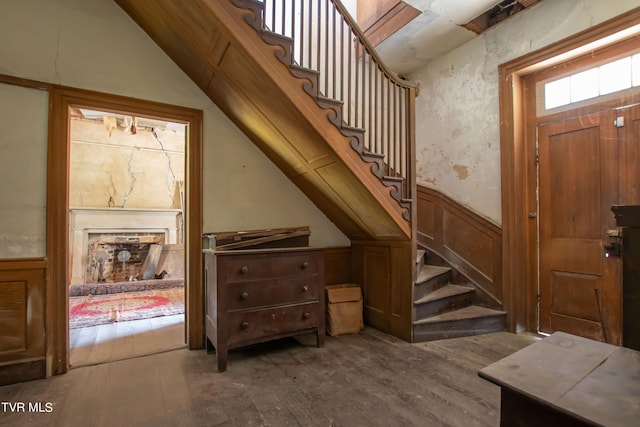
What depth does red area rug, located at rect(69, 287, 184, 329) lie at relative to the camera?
3.38 meters

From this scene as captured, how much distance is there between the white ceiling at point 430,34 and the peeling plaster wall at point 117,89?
6.60 feet

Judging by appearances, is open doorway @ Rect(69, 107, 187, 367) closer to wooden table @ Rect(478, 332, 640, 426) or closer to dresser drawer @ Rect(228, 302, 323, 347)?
dresser drawer @ Rect(228, 302, 323, 347)

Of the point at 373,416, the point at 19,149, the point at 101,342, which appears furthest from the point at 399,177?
the point at 101,342

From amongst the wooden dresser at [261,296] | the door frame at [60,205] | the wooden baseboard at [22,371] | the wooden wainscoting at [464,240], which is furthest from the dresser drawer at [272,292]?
the wooden wainscoting at [464,240]

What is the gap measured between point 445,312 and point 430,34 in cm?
284

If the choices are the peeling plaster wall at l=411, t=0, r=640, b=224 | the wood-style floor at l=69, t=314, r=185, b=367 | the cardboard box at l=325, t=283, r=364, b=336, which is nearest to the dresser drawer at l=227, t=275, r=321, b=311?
the cardboard box at l=325, t=283, r=364, b=336

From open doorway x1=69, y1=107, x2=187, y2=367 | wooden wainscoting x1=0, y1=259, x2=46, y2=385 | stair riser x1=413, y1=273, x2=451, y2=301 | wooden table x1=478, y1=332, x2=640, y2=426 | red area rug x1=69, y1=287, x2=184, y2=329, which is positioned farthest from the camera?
open doorway x1=69, y1=107, x2=187, y2=367

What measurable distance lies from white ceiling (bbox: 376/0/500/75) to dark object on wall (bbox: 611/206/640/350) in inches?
107

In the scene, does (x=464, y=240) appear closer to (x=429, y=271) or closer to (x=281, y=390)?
(x=429, y=271)

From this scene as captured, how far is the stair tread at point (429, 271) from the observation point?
2.94 metres

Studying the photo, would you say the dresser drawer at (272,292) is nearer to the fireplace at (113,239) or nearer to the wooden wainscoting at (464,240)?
the wooden wainscoting at (464,240)

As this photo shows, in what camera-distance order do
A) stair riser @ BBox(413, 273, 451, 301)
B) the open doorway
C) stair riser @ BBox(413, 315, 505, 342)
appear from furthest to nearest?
the open doorway, stair riser @ BBox(413, 273, 451, 301), stair riser @ BBox(413, 315, 505, 342)

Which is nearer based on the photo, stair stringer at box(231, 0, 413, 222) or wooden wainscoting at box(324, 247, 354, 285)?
stair stringer at box(231, 0, 413, 222)

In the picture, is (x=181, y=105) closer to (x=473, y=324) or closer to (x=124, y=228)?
(x=473, y=324)
